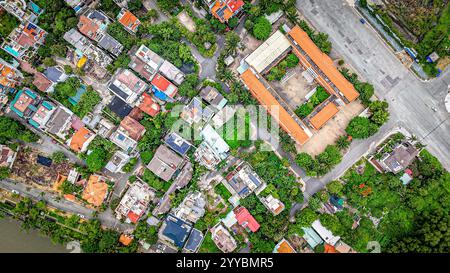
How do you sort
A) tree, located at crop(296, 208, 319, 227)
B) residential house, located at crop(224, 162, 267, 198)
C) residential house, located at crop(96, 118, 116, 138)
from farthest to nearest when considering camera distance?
residential house, located at crop(96, 118, 116, 138) < residential house, located at crop(224, 162, 267, 198) < tree, located at crop(296, 208, 319, 227)

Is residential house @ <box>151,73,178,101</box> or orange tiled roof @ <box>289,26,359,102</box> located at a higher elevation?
orange tiled roof @ <box>289,26,359,102</box>

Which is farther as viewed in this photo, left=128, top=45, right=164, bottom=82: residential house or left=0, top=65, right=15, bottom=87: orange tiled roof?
left=0, top=65, right=15, bottom=87: orange tiled roof

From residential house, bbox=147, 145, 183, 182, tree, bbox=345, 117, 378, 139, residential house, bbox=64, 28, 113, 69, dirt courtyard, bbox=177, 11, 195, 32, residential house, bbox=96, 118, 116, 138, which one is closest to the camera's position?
tree, bbox=345, 117, 378, 139

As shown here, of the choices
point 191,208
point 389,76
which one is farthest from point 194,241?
point 389,76

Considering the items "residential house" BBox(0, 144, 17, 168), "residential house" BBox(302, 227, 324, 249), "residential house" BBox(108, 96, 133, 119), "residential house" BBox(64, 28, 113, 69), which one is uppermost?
"residential house" BBox(64, 28, 113, 69)

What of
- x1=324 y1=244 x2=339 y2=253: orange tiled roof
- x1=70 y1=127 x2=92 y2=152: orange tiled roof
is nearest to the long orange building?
x1=324 y1=244 x2=339 y2=253: orange tiled roof

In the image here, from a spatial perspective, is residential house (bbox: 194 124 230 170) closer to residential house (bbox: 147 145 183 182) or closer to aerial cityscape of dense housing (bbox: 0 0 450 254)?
aerial cityscape of dense housing (bbox: 0 0 450 254)
